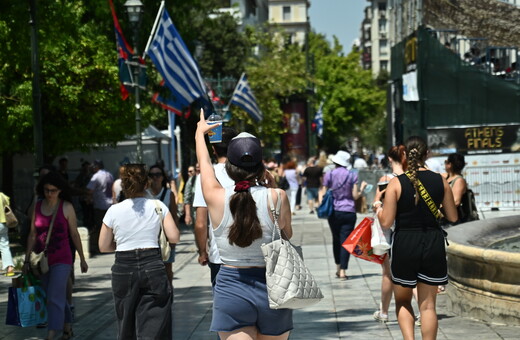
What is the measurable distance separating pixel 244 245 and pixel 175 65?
1265 cm

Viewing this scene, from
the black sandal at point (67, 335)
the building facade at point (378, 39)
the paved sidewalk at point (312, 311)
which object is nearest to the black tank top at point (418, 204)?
the paved sidewalk at point (312, 311)

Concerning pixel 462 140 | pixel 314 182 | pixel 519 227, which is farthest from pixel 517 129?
pixel 519 227

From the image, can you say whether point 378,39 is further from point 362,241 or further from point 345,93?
point 362,241

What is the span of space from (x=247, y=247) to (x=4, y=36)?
38.9 ft

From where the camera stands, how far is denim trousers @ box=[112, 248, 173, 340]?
6707mm

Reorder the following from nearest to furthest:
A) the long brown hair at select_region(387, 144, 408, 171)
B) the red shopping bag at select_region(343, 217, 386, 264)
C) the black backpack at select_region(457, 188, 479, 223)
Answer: the long brown hair at select_region(387, 144, 408, 171), the red shopping bag at select_region(343, 217, 386, 264), the black backpack at select_region(457, 188, 479, 223)

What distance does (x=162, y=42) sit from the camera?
17391 millimetres

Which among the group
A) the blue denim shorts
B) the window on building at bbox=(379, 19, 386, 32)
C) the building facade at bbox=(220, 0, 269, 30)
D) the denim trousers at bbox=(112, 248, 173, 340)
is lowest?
the denim trousers at bbox=(112, 248, 173, 340)

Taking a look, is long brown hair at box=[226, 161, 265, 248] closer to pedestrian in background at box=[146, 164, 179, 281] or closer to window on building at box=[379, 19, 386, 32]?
pedestrian in background at box=[146, 164, 179, 281]

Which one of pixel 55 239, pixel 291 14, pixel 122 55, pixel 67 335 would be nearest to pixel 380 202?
pixel 55 239

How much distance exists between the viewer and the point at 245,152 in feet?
16.3

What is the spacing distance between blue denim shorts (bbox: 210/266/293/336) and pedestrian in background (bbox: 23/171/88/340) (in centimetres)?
392

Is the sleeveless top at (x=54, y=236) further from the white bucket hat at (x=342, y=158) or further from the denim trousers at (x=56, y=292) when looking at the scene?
the white bucket hat at (x=342, y=158)

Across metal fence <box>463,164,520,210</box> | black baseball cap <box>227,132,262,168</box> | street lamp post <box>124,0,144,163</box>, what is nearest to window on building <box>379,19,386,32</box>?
metal fence <box>463,164,520,210</box>
